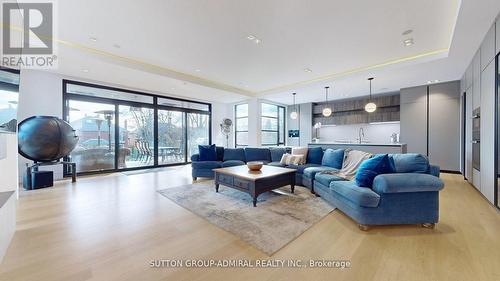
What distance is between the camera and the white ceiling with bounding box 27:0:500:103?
2.57 m

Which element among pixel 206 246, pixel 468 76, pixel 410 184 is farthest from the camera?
pixel 468 76

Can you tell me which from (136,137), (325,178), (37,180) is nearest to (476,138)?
(325,178)

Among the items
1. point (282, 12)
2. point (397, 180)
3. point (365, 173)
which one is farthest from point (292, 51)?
point (397, 180)

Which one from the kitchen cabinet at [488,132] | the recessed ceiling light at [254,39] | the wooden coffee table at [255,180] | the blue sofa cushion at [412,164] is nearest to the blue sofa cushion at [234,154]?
the wooden coffee table at [255,180]

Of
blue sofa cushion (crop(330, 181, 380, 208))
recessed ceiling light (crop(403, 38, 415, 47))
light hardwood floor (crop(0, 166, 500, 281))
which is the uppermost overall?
recessed ceiling light (crop(403, 38, 415, 47))

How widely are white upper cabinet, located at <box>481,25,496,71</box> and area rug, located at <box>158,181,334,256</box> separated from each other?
11.3 ft

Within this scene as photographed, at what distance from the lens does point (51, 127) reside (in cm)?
419

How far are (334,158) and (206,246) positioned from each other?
3275 millimetres

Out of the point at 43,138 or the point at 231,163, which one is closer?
the point at 43,138

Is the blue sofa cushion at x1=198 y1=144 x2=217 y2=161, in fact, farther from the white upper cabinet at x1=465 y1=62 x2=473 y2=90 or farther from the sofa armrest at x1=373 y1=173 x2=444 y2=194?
the white upper cabinet at x1=465 y1=62 x2=473 y2=90

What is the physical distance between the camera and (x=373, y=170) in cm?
259

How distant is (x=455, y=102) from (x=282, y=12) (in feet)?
20.2

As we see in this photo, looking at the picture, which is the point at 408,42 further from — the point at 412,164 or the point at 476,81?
the point at 412,164

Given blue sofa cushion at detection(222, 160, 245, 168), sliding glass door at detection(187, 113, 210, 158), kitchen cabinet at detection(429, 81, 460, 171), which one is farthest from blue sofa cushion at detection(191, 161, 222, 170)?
kitchen cabinet at detection(429, 81, 460, 171)
